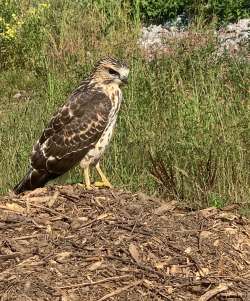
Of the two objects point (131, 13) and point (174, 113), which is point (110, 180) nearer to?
point (174, 113)

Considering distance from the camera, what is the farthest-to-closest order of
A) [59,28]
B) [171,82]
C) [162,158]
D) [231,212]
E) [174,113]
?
[59,28]
[171,82]
[174,113]
[162,158]
[231,212]

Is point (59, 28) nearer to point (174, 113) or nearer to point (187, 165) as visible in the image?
point (174, 113)

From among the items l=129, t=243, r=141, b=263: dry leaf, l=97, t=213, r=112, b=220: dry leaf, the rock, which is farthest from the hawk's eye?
the rock

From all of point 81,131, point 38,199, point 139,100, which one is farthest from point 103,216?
point 139,100

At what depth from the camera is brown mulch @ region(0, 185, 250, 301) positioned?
5.03 meters

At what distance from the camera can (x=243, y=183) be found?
7.24m

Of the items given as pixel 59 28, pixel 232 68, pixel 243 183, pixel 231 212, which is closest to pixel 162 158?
pixel 243 183

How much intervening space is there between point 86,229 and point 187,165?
200 cm

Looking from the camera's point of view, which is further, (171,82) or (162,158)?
(171,82)

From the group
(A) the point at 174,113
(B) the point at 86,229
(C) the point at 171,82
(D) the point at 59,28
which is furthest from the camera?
(D) the point at 59,28

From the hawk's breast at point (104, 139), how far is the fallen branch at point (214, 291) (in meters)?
2.48

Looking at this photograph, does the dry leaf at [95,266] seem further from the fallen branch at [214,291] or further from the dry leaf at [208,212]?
A: the dry leaf at [208,212]

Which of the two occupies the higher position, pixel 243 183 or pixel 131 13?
pixel 131 13

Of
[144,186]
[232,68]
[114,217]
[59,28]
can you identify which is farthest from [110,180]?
[59,28]
